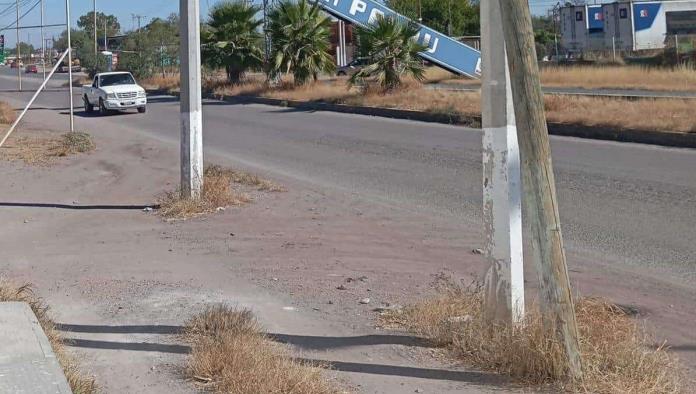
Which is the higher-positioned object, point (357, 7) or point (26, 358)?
point (357, 7)

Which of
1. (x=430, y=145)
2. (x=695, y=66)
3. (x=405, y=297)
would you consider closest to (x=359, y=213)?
(x=405, y=297)

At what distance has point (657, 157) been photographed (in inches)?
661

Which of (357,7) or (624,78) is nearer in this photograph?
(357,7)

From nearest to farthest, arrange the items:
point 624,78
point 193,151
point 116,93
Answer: point 193,151
point 116,93
point 624,78

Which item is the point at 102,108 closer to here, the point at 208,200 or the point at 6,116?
the point at 6,116

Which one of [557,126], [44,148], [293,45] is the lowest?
[44,148]

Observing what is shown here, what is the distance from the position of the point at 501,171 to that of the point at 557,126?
16680mm

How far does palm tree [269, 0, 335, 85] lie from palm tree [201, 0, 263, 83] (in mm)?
4819

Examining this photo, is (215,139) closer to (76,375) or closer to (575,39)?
(76,375)

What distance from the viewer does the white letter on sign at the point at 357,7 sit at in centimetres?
4134

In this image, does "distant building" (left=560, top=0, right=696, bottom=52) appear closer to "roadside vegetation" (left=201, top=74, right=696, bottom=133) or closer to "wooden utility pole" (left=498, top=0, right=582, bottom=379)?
"roadside vegetation" (left=201, top=74, right=696, bottom=133)

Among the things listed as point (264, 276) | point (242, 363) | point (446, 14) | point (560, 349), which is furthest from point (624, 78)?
point (446, 14)

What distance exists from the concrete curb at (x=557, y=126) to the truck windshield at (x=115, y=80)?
554cm

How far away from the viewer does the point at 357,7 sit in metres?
41.4
